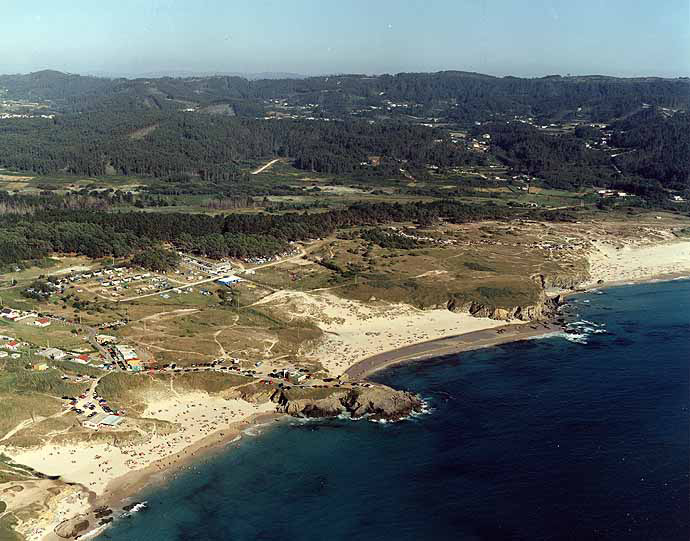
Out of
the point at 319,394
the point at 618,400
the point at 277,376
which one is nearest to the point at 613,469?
the point at 618,400

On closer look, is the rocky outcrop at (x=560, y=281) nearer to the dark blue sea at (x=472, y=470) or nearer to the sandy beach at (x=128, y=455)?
the dark blue sea at (x=472, y=470)

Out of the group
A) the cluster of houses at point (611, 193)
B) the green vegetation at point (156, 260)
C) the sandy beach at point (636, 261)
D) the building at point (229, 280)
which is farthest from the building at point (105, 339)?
the cluster of houses at point (611, 193)

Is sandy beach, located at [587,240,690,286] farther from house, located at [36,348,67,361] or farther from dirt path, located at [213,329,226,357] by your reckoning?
house, located at [36,348,67,361]

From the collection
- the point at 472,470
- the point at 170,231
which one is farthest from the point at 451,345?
the point at 170,231

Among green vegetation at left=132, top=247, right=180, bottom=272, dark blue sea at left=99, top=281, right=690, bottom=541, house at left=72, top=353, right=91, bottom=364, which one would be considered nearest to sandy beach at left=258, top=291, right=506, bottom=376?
dark blue sea at left=99, top=281, right=690, bottom=541

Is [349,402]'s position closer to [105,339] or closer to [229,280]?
[105,339]

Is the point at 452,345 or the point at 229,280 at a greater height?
the point at 229,280

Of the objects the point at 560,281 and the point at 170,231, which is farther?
the point at 170,231

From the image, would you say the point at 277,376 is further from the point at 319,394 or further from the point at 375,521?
the point at 375,521
